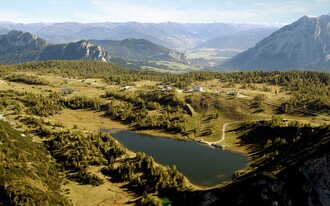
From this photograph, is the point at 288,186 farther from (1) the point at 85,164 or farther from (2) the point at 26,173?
(2) the point at 26,173

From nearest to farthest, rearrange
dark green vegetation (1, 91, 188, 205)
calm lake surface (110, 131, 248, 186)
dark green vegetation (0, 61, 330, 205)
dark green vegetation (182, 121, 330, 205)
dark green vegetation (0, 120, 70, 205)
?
dark green vegetation (182, 121, 330, 205), dark green vegetation (0, 61, 330, 205), dark green vegetation (0, 120, 70, 205), dark green vegetation (1, 91, 188, 205), calm lake surface (110, 131, 248, 186)

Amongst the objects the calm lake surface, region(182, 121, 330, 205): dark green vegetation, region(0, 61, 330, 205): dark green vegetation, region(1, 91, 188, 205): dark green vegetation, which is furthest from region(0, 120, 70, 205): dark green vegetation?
the calm lake surface

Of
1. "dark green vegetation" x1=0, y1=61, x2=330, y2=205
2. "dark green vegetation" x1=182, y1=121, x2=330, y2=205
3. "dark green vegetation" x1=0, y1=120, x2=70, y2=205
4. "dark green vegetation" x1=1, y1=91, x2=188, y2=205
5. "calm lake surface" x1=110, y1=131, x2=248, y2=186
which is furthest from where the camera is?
"calm lake surface" x1=110, y1=131, x2=248, y2=186

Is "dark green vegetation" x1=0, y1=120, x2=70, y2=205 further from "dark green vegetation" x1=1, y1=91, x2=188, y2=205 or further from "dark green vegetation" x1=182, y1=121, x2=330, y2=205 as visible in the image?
"dark green vegetation" x1=182, y1=121, x2=330, y2=205

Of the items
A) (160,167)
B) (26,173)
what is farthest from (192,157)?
(26,173)

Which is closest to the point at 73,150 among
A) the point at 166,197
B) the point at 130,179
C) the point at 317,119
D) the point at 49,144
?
Result: the point at 49,144

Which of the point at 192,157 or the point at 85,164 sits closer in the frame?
the point at 85,164

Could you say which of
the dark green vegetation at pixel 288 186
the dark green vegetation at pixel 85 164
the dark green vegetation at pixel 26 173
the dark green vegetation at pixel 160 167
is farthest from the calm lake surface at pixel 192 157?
the dark green vegetation at pixel 26 173
